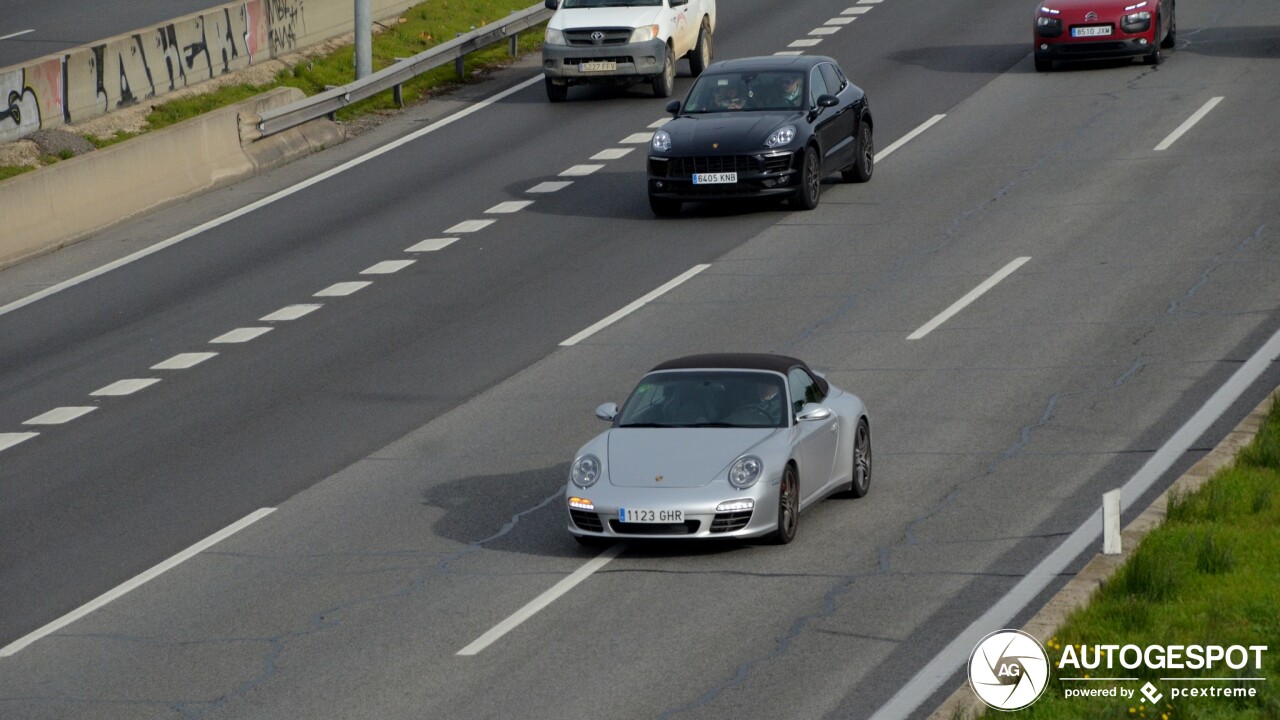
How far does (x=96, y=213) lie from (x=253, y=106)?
13.1ft

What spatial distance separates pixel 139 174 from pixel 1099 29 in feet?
50.4

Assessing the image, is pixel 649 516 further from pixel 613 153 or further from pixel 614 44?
pixel 614 44

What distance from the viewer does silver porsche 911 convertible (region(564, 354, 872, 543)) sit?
12844 millimetres

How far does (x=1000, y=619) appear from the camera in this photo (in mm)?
11141

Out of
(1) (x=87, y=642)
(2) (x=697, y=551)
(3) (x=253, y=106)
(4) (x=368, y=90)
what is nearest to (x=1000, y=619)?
(2) (x=697, y=551)

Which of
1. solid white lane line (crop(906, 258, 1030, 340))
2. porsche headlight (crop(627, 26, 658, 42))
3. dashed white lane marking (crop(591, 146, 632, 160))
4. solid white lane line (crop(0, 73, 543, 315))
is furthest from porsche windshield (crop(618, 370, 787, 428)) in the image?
porsche headlight (crop(627, 26, 658, 42))

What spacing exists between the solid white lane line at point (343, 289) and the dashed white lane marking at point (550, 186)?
4.85m

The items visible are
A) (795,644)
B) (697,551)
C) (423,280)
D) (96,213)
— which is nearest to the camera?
(795,644)

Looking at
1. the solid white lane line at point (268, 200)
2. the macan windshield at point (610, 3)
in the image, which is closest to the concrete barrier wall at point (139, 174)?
the solid white lane line at point (268, 200)

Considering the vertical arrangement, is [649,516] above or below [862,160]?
above

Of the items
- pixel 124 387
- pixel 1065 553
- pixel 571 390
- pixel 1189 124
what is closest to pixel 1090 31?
pixel 1189 124

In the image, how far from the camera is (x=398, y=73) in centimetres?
3253

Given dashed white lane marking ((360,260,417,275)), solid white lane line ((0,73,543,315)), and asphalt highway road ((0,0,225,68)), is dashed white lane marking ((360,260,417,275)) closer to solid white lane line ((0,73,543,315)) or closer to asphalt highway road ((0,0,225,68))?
solid white lane line ((0,73,543,315))

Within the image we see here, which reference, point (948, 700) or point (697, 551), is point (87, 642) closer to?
point (697, 551)
